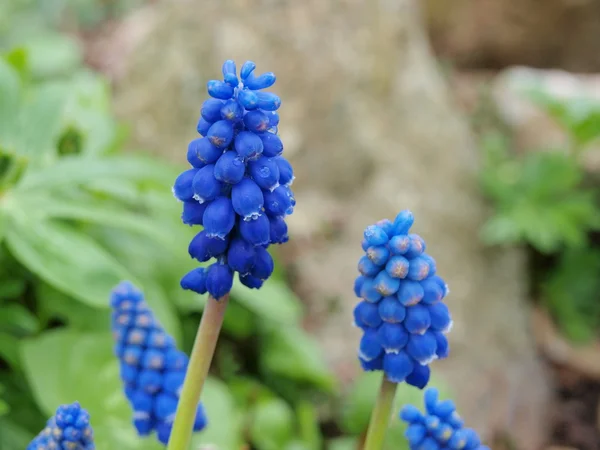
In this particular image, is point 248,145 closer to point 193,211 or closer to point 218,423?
point 193,211

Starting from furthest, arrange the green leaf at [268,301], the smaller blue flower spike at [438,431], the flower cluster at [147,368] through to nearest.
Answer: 1. the green leaf at [268,301]
2. the flower cluster at [147,368]
3. the smaller blue flower spike at [438,431]

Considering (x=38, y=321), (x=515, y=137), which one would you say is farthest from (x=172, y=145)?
(x=515, y=137)

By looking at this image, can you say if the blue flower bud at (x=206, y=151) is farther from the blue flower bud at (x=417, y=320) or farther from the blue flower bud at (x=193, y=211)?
the blue flower bud at (x=417, y=320)

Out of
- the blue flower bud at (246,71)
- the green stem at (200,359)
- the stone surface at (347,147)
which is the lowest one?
the green stem at (200,359)

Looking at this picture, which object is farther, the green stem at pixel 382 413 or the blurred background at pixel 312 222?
the blurred background at pixel 312 222

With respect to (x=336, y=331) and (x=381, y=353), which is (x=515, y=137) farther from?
(x=381, y=353)

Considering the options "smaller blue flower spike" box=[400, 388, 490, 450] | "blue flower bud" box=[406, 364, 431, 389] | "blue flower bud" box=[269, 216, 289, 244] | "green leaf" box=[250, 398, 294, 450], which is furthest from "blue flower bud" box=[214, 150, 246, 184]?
"green leaf" box=[250, 398, 294, 450]

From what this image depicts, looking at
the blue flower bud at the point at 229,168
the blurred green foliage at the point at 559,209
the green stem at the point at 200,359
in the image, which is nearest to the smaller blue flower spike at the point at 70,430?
the green stem at the point at 200,359
